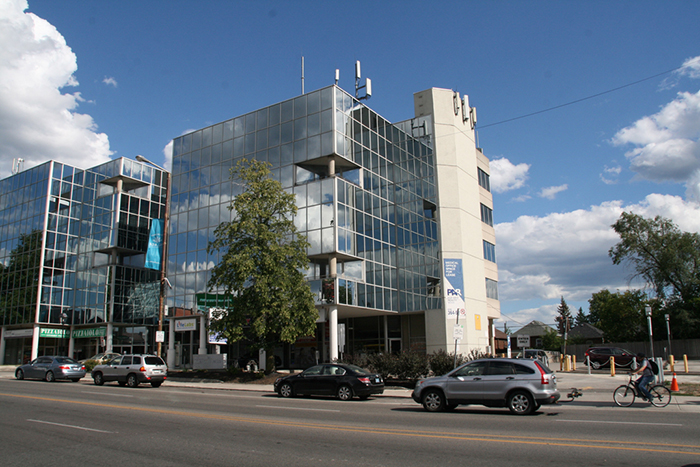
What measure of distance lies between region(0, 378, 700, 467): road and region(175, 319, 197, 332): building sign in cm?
2309

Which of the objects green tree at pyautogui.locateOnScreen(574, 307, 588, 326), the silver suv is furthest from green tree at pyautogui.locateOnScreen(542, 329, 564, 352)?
the silver suv

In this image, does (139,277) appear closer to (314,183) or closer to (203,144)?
(203,144)

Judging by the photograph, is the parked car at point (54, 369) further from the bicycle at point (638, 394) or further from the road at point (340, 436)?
the bicycle at point (638, 394)

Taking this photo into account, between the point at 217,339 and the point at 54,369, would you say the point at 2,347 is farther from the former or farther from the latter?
the point at 217,339

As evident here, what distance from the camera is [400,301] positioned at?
132 feet

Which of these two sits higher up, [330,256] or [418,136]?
[418,136]

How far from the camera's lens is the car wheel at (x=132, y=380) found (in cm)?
2522

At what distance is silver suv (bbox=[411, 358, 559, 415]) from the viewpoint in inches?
522

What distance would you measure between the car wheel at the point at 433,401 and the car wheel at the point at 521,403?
6.18 ft

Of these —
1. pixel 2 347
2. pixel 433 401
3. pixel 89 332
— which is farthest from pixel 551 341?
pixel 433 401

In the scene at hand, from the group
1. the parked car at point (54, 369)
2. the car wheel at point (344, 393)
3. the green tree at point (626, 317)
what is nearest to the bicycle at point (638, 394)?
the car wheel at point (344, 393)

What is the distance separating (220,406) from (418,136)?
110 feet

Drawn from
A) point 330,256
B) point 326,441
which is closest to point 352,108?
point 330,256

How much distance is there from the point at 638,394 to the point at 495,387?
499 cm
